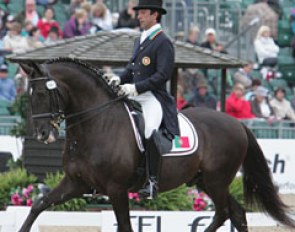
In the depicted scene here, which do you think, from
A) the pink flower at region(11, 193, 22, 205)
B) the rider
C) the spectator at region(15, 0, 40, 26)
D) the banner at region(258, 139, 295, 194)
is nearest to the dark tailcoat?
the rider

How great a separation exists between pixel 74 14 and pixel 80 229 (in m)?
8.47

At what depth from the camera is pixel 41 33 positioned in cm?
1781

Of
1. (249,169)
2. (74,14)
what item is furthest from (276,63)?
(249,169)

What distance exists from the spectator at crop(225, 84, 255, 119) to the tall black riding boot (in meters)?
7.30

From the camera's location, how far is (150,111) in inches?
340

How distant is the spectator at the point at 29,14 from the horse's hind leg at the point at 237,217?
930cm

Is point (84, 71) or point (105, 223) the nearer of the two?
point (84, 71)

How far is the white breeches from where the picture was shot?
8578mm

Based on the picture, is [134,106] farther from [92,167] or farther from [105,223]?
[105,223]

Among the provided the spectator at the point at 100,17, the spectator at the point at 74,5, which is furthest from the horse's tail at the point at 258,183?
the spectator at the point at 74,5

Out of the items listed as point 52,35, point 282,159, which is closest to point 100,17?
point 52,35

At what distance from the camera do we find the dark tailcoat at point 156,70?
852 cm

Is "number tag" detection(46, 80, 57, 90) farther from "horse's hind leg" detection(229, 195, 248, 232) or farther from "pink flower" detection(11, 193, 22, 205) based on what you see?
"pink flower" detection(11, 193, 22, 205)

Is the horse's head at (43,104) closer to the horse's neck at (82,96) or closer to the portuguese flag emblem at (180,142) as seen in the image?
the horse's neck at (82,96)
